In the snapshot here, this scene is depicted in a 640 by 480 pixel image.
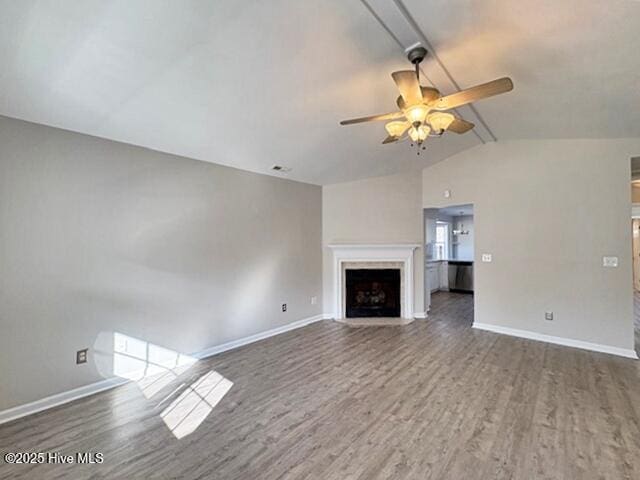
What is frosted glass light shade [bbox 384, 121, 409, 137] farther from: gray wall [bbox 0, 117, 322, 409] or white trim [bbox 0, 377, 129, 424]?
white trim [bbox 0, 377, 129, 424]

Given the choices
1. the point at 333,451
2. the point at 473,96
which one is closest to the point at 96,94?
the point at 473,96

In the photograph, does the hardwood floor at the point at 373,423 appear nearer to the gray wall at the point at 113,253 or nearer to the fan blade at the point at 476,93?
the gray wall at the point at 113,253

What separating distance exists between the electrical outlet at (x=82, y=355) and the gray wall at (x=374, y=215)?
11.9ft

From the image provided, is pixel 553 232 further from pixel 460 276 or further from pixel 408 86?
pixel 460 276

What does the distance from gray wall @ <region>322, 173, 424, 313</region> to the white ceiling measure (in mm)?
2184

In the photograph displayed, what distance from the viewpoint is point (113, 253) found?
3100 millimetres

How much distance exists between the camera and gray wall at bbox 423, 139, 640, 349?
12.9 ft

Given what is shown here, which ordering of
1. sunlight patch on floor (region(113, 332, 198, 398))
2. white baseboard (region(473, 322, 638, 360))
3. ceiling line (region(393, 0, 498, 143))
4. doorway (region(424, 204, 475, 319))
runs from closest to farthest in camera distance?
1. ceiling line (region(393, 0, 498, 143))
2. sunlight patch on floor (region(113, 332, 198, 398))
3. white baseboard (region(473, 322, 638, 360))
4. doorway (region(424, 204, 475, 319))

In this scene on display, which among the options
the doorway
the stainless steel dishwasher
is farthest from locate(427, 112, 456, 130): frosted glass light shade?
the stainless steel dishwasher

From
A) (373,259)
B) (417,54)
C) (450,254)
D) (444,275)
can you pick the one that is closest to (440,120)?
Answer: (417,54)

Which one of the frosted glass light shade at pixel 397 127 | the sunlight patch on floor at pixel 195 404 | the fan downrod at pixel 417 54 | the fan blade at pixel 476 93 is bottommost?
the sunlight patch on floor at pixel 195 404

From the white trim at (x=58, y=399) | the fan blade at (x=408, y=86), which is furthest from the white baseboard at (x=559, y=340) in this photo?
the white trim at (x=58, y=399)

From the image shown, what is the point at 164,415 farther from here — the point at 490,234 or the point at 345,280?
the point at 490,234

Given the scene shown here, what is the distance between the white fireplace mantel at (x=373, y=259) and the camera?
555cm
